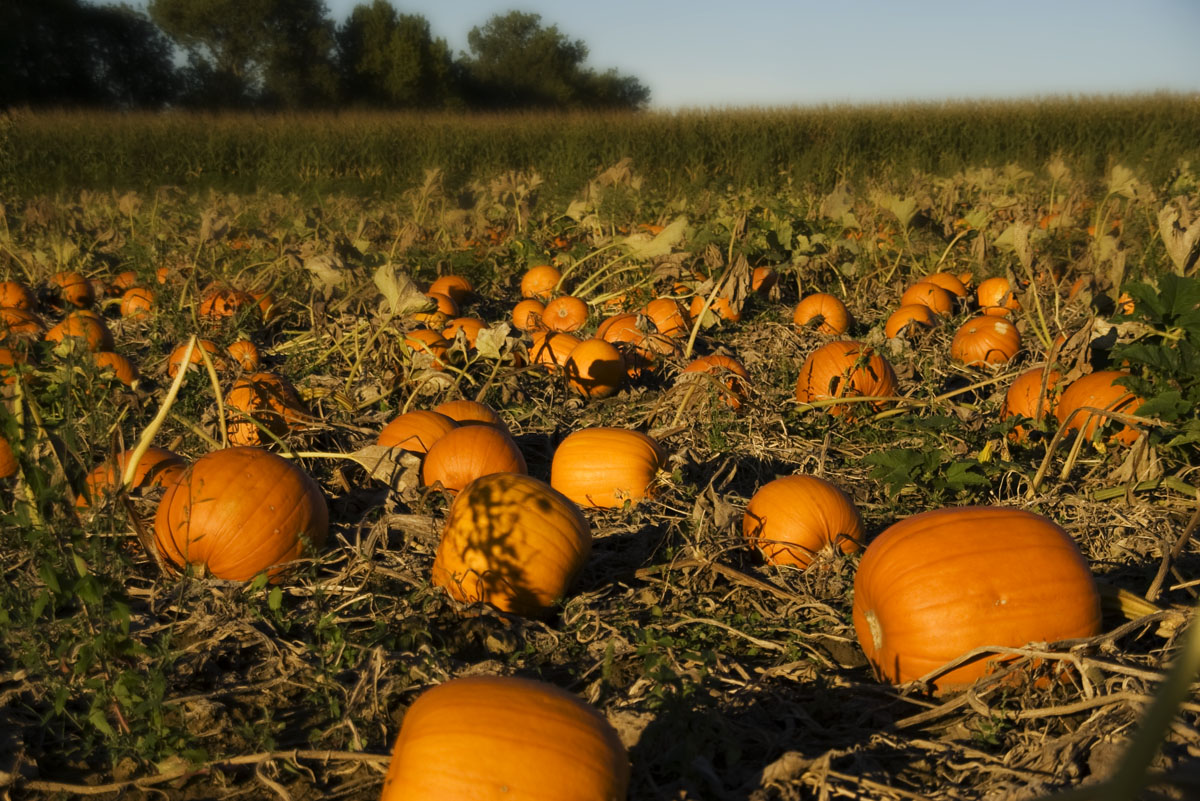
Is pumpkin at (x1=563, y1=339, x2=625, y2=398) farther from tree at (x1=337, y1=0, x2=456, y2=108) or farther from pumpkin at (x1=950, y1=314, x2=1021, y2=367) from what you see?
tree at (x1=337, y1=0, x2=456, y2=108)

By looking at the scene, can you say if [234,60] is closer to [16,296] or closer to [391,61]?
[391,61]

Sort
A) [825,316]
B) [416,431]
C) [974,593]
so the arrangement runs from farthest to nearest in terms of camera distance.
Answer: [825,316] → [416,431] → [974,593]

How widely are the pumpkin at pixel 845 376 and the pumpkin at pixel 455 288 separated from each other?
3292 millimetres

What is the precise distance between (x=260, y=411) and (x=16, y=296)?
350 centimetres

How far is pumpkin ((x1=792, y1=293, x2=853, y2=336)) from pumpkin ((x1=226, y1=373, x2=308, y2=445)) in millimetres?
3531

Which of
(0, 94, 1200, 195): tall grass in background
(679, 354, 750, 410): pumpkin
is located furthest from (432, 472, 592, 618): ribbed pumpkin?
(0, 94, 1200, 195): tall grass in background

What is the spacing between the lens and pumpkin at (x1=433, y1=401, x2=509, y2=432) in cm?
407

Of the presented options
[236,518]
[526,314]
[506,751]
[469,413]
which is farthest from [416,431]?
[526,314]

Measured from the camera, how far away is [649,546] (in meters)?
3.32

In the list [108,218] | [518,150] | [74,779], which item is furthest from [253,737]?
[518,150]

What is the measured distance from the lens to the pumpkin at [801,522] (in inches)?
120

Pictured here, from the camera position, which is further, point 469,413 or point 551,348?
point 551,348

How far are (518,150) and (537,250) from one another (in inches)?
526

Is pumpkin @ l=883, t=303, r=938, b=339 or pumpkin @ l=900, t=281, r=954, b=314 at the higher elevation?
pumpkin @ l=900, t=281, r=954, b=314
